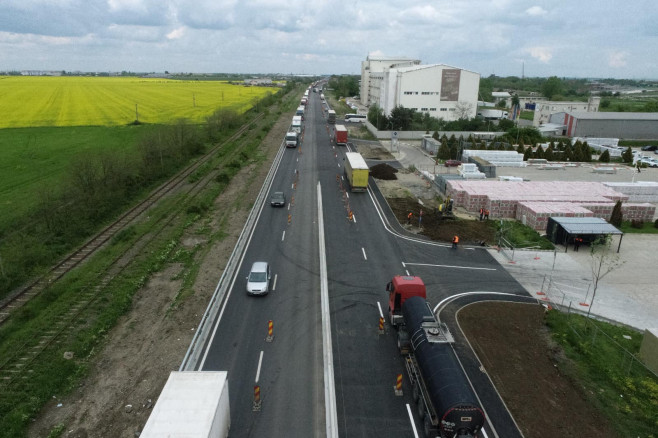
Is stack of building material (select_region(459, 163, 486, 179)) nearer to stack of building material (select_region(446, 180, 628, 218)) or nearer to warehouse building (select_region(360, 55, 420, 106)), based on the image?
stack of building material (select_region(446, 180, 628, 218))

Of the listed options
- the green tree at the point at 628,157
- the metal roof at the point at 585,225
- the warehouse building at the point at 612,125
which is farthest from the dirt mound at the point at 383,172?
the warehouse building at the point at 612,125

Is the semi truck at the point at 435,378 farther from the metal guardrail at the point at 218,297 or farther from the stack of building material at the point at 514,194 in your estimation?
the stack of building material at the point at 514,194

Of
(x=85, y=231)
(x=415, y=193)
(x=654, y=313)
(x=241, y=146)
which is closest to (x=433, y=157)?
(x=415, y=193)

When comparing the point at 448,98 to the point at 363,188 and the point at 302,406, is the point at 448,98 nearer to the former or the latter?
the point at 363,188

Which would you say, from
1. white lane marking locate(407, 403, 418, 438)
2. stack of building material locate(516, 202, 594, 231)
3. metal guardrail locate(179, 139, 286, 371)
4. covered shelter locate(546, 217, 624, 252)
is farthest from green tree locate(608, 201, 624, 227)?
metal guardrail locate(179, 139, 286, 371)

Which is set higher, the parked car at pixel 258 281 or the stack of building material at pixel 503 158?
the stack of building material at pixel 503 158

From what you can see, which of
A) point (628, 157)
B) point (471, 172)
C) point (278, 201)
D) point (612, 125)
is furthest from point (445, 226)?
point (612, 125)
